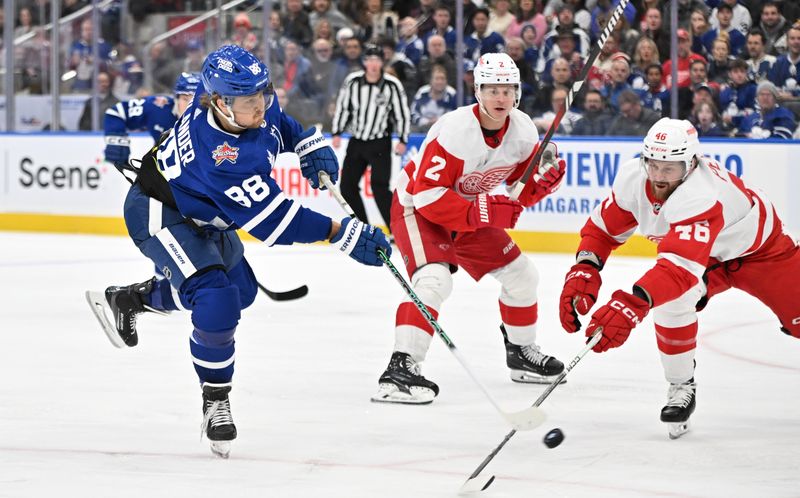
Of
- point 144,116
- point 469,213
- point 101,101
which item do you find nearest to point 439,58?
point 144,116

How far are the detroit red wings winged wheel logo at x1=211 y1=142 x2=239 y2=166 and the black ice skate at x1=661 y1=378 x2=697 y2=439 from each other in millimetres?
1418

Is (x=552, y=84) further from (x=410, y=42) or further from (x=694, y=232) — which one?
(x=694, y=232)

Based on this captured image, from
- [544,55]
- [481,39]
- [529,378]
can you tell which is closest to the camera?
[529,378]

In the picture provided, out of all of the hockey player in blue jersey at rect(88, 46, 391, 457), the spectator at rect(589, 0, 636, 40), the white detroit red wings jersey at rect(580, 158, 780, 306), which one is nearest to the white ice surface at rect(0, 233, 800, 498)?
the hockey player in blue jersey at rect(88, 46, 391, 457)

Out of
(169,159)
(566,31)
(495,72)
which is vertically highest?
(495,72)

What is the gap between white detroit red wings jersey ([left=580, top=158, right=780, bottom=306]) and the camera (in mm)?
3508

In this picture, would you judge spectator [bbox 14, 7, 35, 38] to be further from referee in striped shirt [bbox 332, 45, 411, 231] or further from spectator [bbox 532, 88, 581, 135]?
spectator [bbox 532, 88, 581, 135]

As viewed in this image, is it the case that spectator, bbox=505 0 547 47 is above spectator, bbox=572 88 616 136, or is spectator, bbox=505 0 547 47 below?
above

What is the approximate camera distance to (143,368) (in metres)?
4.88

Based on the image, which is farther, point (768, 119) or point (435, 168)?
point (768, 119)

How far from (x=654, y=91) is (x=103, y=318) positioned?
4.80 m

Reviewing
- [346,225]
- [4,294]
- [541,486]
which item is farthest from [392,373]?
[4,294]

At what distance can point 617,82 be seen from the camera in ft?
28.4

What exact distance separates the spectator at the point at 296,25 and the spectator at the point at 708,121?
10.2ft
